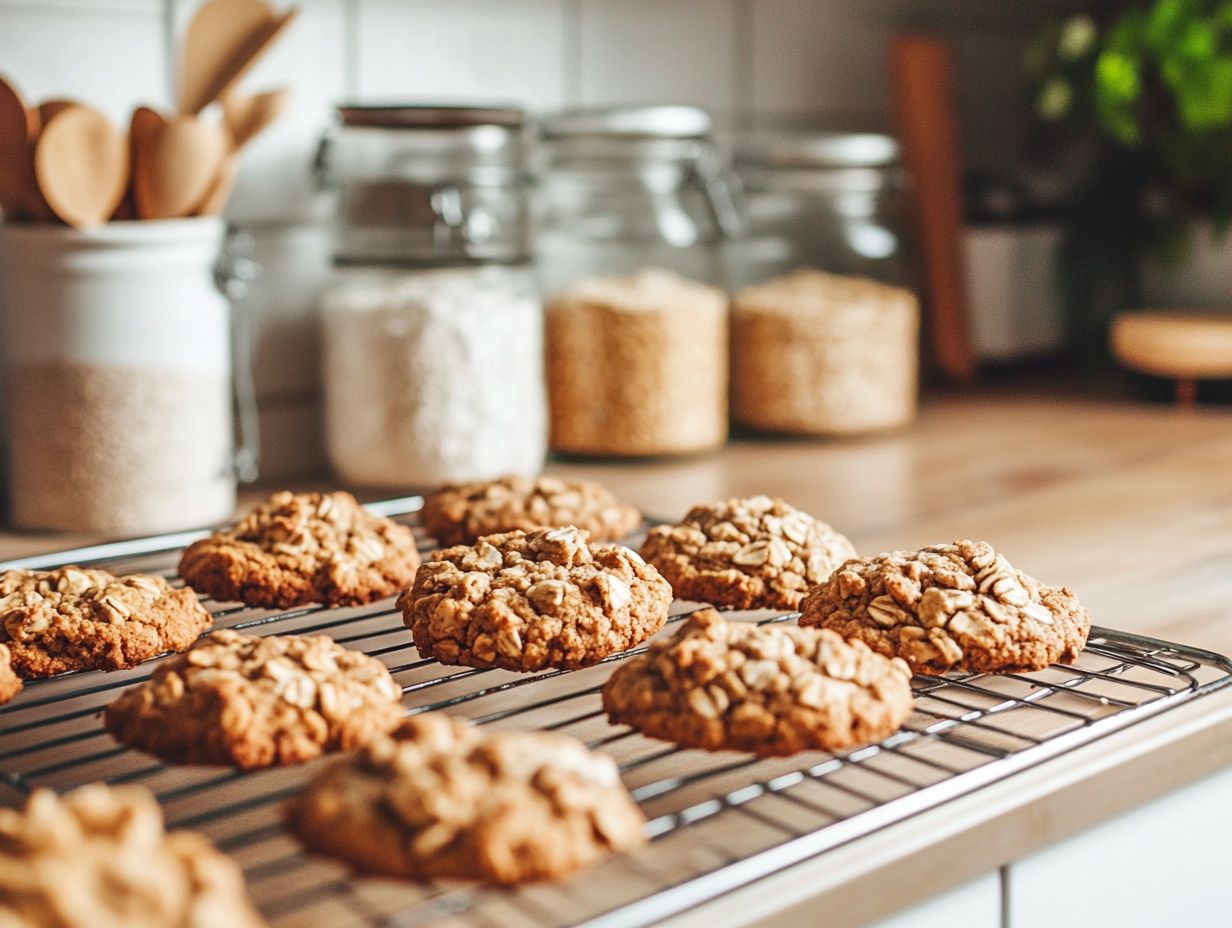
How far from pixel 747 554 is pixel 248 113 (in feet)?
2.12

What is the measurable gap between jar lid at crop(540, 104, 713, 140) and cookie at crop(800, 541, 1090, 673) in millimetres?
768

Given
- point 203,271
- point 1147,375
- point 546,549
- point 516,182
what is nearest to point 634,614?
point 546,549

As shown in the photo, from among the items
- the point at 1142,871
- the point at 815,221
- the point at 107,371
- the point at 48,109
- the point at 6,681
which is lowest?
the point at 1142,871

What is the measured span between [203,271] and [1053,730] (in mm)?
808

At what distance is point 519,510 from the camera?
3.67ft

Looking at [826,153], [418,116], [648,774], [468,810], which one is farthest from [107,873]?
[826,153]

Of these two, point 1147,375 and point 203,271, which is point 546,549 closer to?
point 203,271

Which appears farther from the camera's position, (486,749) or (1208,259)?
(1208,259)

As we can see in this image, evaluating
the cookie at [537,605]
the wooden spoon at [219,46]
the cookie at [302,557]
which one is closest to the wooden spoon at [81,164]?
the wooden spoon at [219,46]

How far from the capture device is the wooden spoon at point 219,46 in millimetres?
1298

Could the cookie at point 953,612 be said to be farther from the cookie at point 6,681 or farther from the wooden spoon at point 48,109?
the wooden spoon at point 48,109

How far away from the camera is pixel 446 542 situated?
44.2 inches

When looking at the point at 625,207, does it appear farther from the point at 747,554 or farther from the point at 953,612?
the point at 953,612

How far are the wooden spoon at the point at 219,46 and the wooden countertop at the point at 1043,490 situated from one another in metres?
0.40
